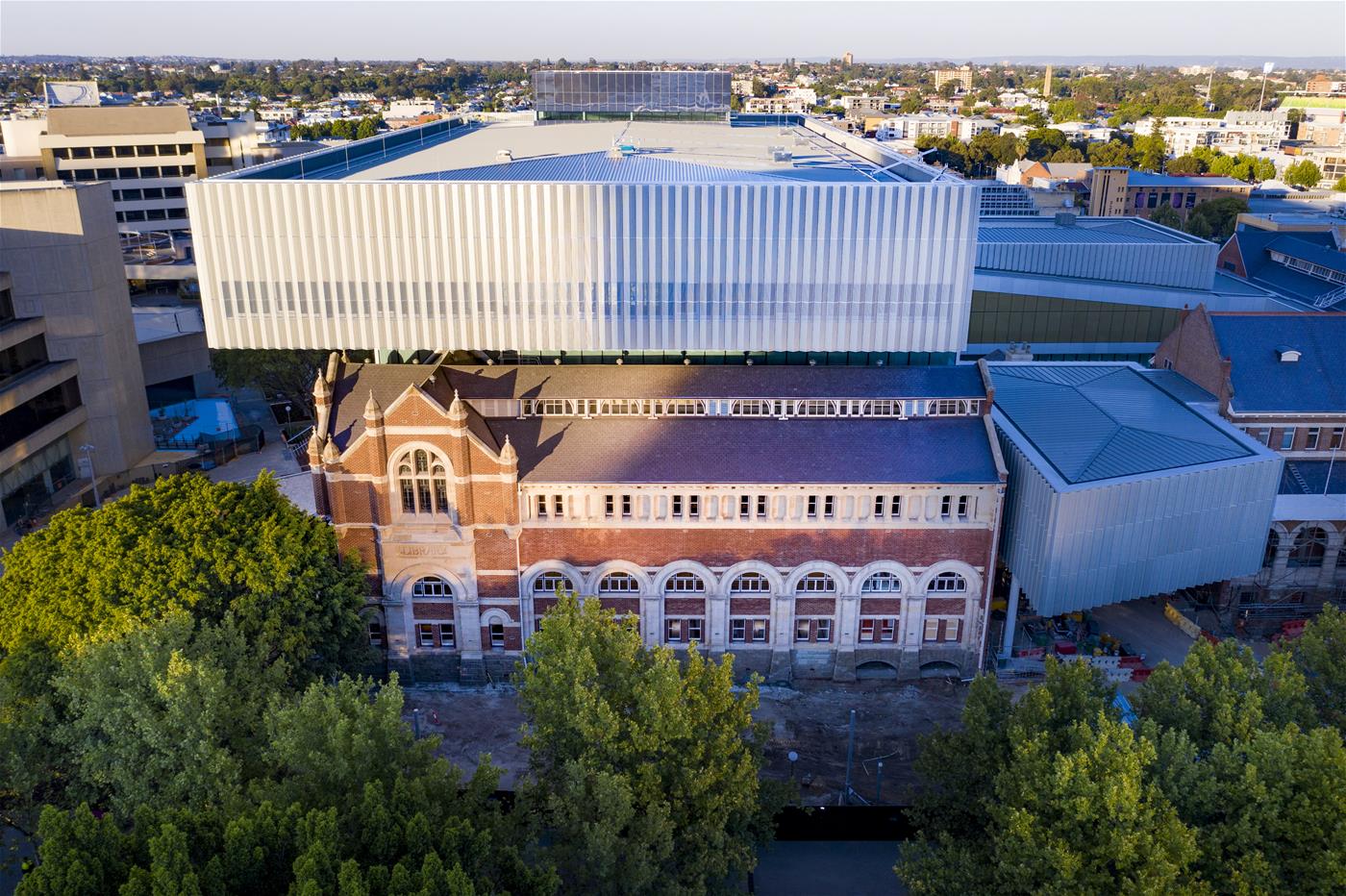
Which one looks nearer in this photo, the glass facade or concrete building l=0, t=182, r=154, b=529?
concrete building l=0, t=182, r=154, b=529

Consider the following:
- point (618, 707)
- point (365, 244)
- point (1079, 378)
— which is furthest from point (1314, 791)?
point (365, 244)

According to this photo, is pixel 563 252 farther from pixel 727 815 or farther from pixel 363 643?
pixel 727 815

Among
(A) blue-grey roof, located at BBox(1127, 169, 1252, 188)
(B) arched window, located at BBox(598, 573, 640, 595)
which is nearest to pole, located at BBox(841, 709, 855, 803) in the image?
(B) arched window, located at BBox(598, 573, 640, 595)

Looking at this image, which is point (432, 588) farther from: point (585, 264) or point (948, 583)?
point (948, 583)

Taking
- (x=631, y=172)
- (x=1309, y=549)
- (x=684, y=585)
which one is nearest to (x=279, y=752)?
(x=684, y=585)

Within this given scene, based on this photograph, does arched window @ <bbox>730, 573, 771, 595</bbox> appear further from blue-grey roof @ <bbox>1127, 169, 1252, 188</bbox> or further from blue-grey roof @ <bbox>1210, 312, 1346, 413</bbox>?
blue-grey roof @ <bbox>1127, 169, 1252, 188</bbox>

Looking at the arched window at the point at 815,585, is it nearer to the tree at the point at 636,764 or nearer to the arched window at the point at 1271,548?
the tree at the point at 636,764
